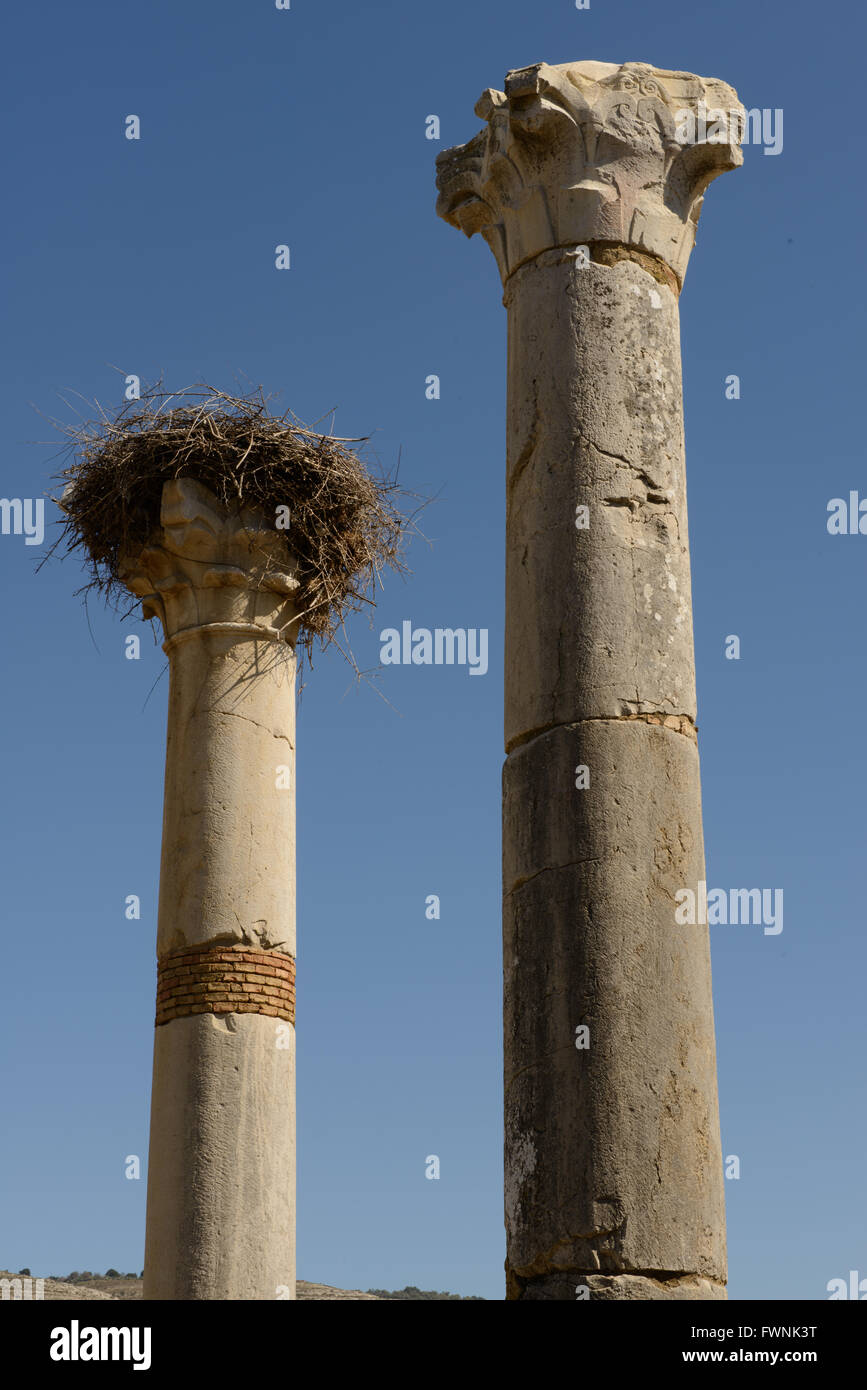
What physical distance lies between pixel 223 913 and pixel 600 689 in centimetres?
429

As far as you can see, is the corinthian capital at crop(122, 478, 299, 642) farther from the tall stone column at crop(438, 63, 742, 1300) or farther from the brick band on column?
the tall stone column at crop(438, 63, 742, 1300)

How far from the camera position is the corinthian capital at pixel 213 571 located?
11523 mm

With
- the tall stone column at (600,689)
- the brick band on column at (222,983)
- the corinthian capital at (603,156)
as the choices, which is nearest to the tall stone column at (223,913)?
the brick band on column at (222,983)

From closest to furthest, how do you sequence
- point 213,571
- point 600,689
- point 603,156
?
1. point 600,689
2. point 603,156
3. point 213,571

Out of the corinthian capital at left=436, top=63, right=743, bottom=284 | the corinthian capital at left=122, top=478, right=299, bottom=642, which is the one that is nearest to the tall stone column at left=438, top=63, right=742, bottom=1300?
the corinthian capital at left=436, top=63, right=743, bottom=284

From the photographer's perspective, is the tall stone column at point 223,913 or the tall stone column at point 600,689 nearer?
the tall stone column at point 600,689

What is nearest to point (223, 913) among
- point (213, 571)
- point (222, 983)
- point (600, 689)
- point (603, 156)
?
point (222, 983)

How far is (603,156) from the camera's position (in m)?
7.73

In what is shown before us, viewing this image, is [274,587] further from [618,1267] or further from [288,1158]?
[618,1267]

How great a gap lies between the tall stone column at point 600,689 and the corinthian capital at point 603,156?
0.4 inches

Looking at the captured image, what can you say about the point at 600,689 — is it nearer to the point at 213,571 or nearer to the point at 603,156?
the point at 603,156

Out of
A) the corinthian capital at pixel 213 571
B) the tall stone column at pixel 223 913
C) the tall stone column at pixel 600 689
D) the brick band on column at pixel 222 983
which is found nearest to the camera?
the tall stone column at pixel 600 689

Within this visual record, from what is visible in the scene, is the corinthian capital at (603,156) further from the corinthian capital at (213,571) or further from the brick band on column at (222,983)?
the brick band on column at (222,983)

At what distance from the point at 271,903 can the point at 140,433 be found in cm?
349
